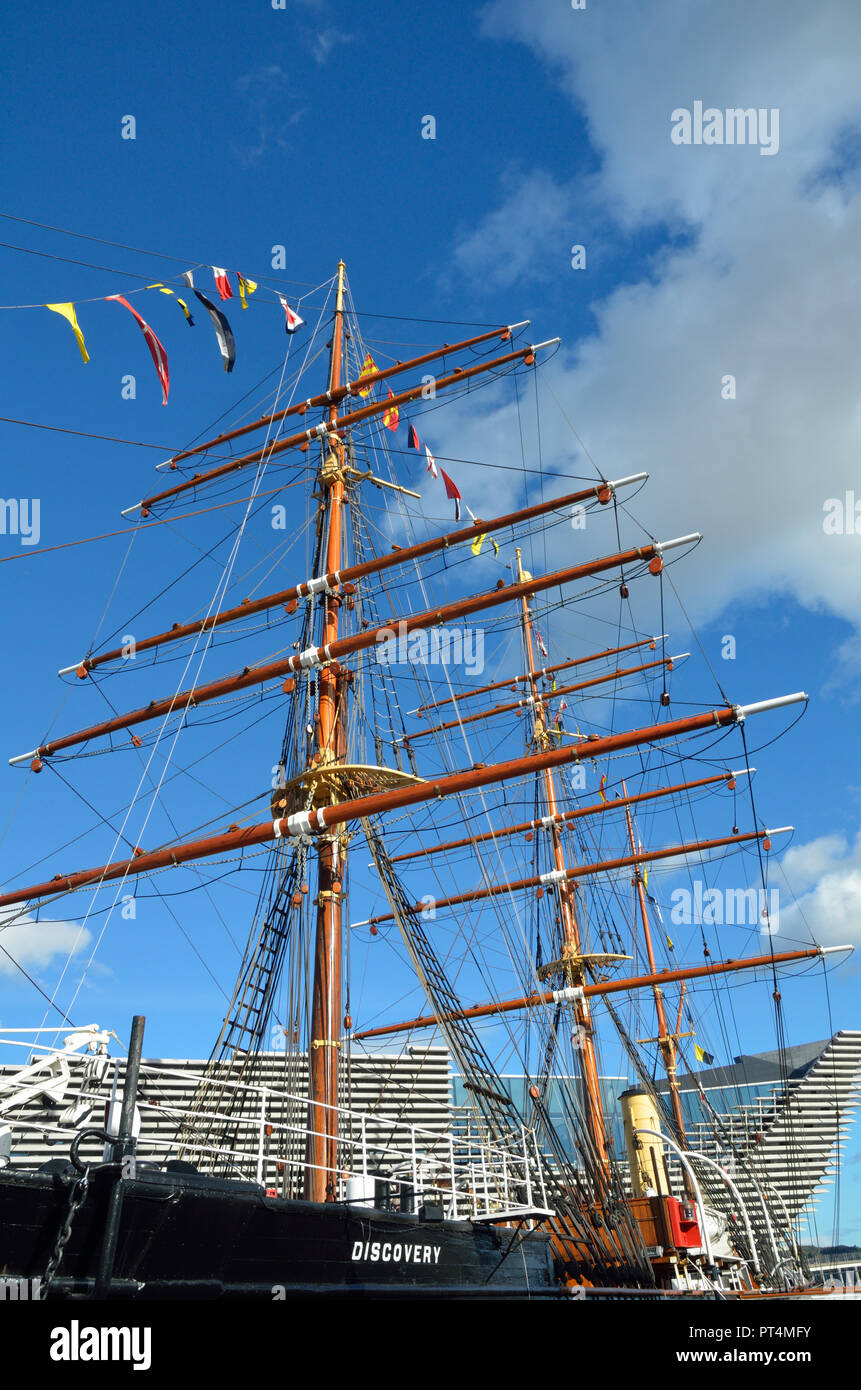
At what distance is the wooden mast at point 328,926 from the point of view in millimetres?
13102

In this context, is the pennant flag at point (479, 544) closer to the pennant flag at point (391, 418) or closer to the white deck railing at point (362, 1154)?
the pennant flag at point (391, 418)

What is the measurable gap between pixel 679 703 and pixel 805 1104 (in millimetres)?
39780

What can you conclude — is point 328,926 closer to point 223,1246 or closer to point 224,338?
point 223,1246

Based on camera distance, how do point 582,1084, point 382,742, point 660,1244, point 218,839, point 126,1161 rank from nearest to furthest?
point 126,1161, point 218,839, point 660,1244, point 382,742, point 582,1084

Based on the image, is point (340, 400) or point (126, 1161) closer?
point (126, 1161)

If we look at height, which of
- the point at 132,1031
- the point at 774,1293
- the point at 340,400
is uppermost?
the point at 340,400

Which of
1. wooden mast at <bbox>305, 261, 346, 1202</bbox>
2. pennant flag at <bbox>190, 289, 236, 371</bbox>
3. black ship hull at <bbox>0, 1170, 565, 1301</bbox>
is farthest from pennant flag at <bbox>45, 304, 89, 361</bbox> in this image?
black ship hull at <bbox>0, 1170, 565, 1301</bbox>

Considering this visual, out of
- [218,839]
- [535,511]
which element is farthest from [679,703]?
[218,839]

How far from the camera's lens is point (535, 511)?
1914 centimetres

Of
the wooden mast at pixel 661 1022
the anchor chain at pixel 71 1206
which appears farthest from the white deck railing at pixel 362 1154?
the wooden mast at pixel 661 1022

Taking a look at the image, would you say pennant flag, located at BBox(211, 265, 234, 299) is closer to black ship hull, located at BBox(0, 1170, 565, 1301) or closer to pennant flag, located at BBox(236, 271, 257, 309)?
pennant flag, located at BBox(236, 271, 257, 309)

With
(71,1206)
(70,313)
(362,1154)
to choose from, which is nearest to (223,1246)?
(71,1206)

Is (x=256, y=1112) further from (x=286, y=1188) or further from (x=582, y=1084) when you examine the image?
(x=582, y=1084)

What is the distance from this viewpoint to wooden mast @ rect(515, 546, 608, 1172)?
28141 millimetres
